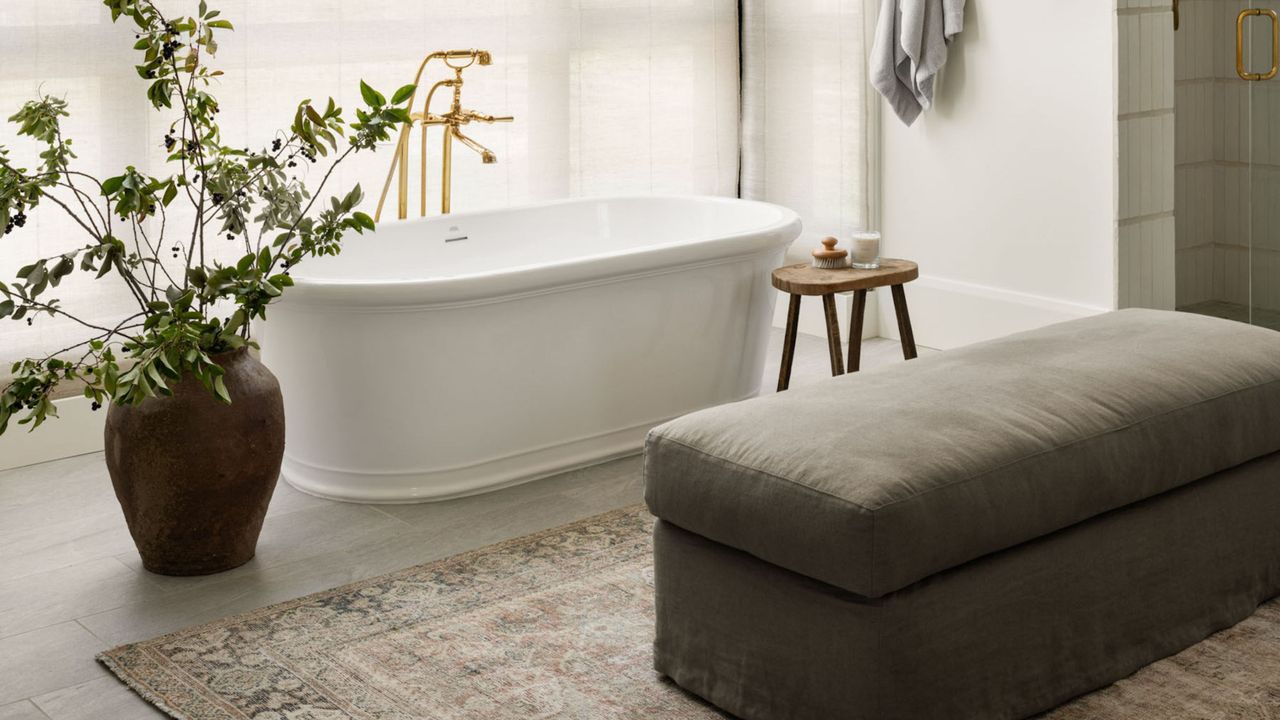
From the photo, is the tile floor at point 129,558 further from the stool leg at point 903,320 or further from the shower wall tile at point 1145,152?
the shower wall tile at point 1145,152

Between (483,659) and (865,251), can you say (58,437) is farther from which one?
(865,251)

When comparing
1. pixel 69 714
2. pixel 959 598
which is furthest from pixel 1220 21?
pixel 69 714

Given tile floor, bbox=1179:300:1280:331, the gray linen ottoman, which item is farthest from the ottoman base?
tile floor, bbox=1179:300:1280:331

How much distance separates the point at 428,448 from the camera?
354cm

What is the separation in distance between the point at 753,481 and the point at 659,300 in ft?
5.42

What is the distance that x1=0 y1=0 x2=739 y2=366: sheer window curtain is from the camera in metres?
4.00

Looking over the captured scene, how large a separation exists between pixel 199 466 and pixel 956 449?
1.65 m

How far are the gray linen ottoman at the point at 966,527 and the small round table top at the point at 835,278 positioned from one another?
1.26 m

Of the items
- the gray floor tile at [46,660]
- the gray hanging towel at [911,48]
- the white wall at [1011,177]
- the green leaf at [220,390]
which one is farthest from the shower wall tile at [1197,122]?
the gray floor tile at [46,660]

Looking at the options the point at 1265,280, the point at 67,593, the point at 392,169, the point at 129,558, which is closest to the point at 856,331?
the point at 1265,280

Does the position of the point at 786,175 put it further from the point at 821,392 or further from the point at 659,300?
the point at 821,392

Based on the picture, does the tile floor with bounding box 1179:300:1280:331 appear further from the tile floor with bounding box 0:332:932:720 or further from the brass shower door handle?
the tile floor with bounding box 0:332:932:720

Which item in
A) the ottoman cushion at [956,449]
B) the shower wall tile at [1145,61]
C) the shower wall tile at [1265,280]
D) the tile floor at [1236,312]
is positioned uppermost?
the shower wall tile at [1145,61]

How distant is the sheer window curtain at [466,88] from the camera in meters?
4.00
